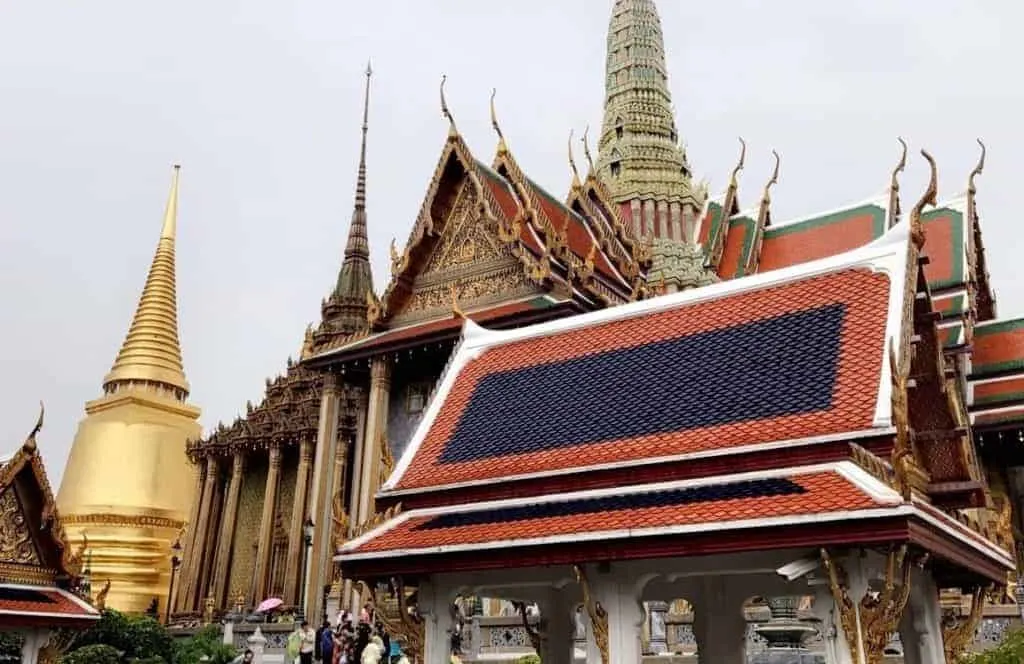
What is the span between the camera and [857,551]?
17.6 ft

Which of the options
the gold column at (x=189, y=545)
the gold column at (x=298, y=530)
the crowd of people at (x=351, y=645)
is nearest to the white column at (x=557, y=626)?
the crowd of people at (x=351, y=645)

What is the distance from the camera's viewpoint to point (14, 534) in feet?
32.3

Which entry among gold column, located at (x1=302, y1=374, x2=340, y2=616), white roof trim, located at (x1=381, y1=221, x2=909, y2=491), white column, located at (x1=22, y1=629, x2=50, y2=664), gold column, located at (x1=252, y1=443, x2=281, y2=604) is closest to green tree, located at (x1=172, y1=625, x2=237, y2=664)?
gold column, located at (x1=302, y1=374, x2=340, y2=616)

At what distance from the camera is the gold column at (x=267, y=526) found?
79.9 feet

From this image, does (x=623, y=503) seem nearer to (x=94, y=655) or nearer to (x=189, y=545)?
(x=94, y=655)

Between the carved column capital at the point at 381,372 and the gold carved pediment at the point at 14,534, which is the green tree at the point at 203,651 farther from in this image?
the gold carved pediment at the point at 14,534

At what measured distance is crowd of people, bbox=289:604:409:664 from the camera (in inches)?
351

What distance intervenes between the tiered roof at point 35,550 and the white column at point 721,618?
6.02 meters

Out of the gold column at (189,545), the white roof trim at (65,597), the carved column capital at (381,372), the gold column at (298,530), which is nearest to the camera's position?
the white roof trim at (65,597)

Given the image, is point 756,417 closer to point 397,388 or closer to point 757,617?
point 757,617

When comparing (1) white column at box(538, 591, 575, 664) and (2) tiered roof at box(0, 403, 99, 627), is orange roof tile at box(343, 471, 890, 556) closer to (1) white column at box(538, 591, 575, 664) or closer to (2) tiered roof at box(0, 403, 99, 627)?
(1) white column at box(538, 591, 575, 664)

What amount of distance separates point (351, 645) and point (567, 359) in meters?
3.77

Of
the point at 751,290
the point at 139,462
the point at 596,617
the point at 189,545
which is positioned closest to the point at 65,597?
the point at 596,617

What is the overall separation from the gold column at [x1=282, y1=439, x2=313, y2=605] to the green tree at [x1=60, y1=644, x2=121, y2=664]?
6779 mm
